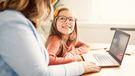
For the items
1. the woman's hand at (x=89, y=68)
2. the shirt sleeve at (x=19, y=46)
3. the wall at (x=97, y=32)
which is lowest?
the wall at (x=97, y=32)

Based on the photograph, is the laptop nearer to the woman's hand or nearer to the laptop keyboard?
the laptop keyboard

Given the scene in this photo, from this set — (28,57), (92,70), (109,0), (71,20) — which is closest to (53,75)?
(28,57)

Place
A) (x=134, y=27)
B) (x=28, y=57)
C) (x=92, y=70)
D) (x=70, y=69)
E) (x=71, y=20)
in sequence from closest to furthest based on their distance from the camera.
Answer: (x=28, y=57) < (x=70, y=69) < (x=92, y=70) < (x=71, y=20) < (x=134, y=27)

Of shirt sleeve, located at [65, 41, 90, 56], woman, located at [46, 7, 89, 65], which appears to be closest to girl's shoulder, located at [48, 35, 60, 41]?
woman, located at [46, 7, 89, 65]

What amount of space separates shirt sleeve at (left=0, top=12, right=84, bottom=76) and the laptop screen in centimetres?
68

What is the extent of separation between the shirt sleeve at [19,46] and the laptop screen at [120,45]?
681mm

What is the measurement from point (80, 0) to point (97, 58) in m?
1.39

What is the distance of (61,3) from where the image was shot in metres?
2.81

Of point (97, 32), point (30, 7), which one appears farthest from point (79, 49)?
point (97, 32)

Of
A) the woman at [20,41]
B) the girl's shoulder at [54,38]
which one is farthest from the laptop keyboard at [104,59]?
the woman at [20,41]

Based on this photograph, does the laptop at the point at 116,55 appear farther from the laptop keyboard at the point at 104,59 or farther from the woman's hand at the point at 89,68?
Answer: the woman's hand at the point at 89,68

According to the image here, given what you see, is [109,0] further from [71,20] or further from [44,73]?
[44,73]

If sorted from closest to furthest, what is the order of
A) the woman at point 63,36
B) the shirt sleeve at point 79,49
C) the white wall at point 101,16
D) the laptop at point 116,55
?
the laptop at point 116,55
the woman at point 63,36
the shirt sleeve at point 79,49
the white wall at point 101,16

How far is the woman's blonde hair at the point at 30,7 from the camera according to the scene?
3.09 feet
